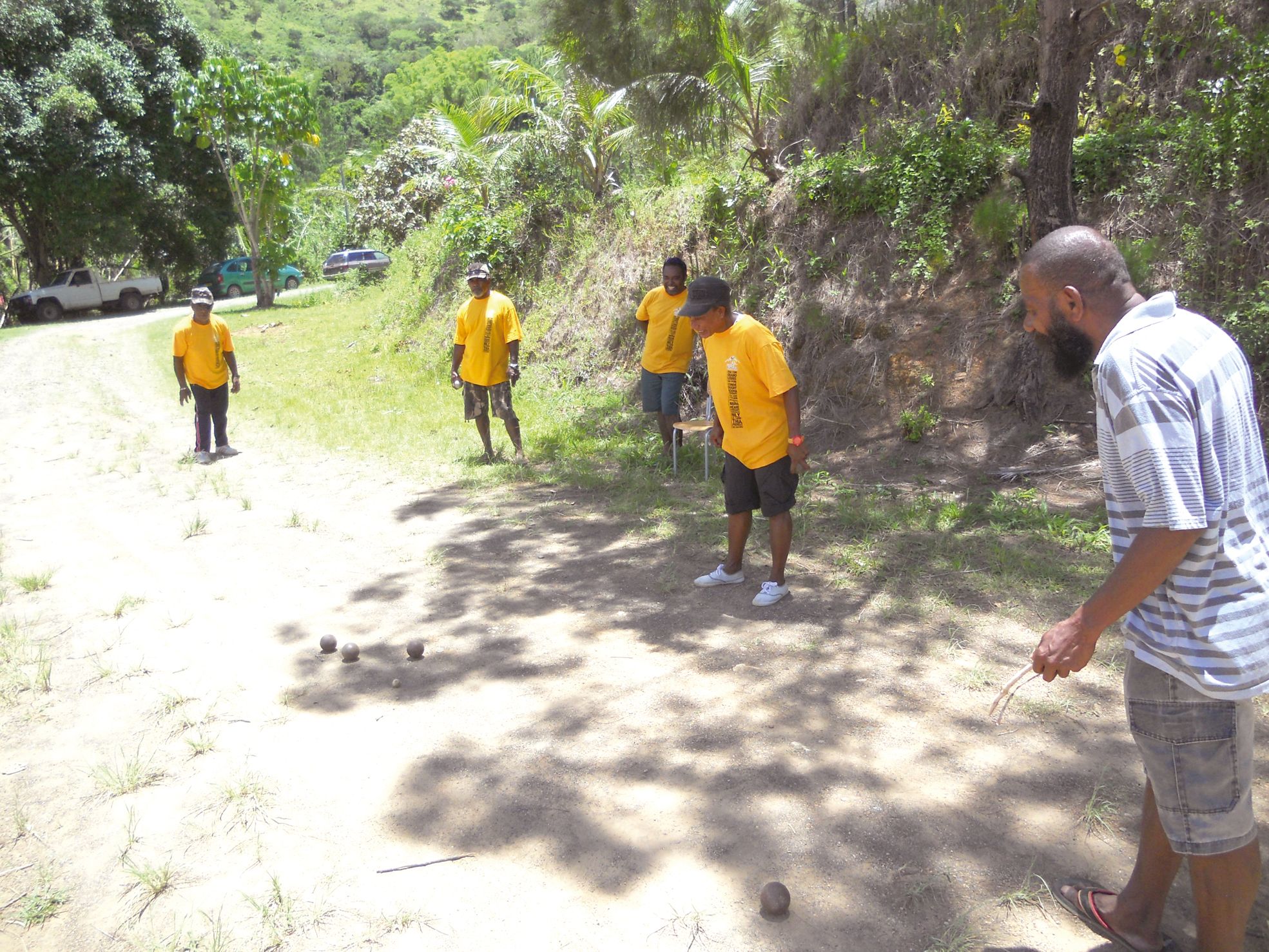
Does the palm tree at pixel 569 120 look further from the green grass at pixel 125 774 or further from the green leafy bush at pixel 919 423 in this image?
the green grass at pixel 125 774

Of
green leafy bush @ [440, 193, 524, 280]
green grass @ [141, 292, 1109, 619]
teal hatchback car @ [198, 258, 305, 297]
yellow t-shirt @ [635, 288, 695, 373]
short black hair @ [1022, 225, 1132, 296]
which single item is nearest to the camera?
short black hair @ [1022, 225, 1132, 296]

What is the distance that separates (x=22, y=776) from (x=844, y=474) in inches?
257

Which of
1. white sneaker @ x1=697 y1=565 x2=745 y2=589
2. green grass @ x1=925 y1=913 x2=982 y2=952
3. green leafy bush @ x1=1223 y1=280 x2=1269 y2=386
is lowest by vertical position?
green grass @ x1=925 y1=913 x2=982 y2=952

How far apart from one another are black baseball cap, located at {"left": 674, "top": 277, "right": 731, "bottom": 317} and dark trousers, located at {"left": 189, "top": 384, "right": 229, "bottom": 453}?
6711 mm

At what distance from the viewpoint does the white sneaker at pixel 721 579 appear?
597cm

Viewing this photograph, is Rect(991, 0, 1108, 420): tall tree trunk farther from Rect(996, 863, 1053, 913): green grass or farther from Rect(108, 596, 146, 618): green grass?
Rect(108, 596, 146, 618): green grass

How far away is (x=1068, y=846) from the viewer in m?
3.23

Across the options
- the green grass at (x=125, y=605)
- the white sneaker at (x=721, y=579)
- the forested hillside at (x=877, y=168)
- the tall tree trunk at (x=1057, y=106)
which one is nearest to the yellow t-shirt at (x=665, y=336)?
the forested hillside at (x=877, y=168)

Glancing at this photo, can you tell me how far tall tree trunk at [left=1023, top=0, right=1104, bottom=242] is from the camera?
7.43 metres

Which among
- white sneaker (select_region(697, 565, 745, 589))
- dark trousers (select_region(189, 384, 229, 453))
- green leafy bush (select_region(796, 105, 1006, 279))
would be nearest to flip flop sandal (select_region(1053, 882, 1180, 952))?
white sneaker (select_region(697, 565, 745, 589))

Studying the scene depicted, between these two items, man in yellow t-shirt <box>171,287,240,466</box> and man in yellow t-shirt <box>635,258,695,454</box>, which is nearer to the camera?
man in yellow t-shirt <box>635,258,695,454</box>

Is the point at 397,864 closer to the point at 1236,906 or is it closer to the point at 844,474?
the point at 1236,906

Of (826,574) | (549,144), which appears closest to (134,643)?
(826,574)

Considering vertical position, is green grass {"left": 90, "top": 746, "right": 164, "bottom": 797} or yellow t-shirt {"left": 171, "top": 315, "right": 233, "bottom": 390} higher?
yellow t-shirt {"left": 171, "top": 315, "right": 233, "bottom": 390}
